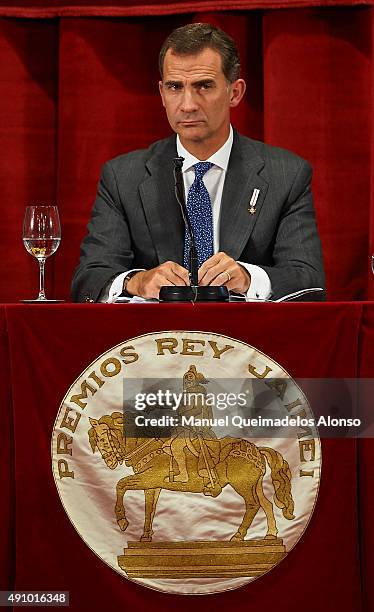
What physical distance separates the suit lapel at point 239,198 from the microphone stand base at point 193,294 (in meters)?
0.54

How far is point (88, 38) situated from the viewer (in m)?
3.07

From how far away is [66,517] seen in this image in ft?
5.36

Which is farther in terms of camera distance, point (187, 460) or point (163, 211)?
point (163, 211)

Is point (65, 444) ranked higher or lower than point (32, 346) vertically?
lower

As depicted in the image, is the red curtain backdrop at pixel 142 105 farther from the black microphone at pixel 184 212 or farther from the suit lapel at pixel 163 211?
the black microphone at pixel 184 212

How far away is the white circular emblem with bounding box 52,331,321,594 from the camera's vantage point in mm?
1612

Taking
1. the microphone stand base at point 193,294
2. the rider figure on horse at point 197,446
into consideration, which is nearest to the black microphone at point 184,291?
the microphone stand base at point 193,294

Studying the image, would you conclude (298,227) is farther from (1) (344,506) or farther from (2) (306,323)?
(1) (344,506)

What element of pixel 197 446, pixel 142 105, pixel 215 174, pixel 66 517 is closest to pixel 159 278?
pixel 197 446

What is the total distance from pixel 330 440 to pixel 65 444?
0.45 m

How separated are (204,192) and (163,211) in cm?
11

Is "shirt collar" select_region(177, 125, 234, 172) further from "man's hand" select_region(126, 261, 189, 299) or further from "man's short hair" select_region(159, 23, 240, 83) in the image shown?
"man's hand" select_region(126, 261, 189, 299)

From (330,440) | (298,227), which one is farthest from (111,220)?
(330,440)

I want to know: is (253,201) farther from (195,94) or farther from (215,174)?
(195,94)
